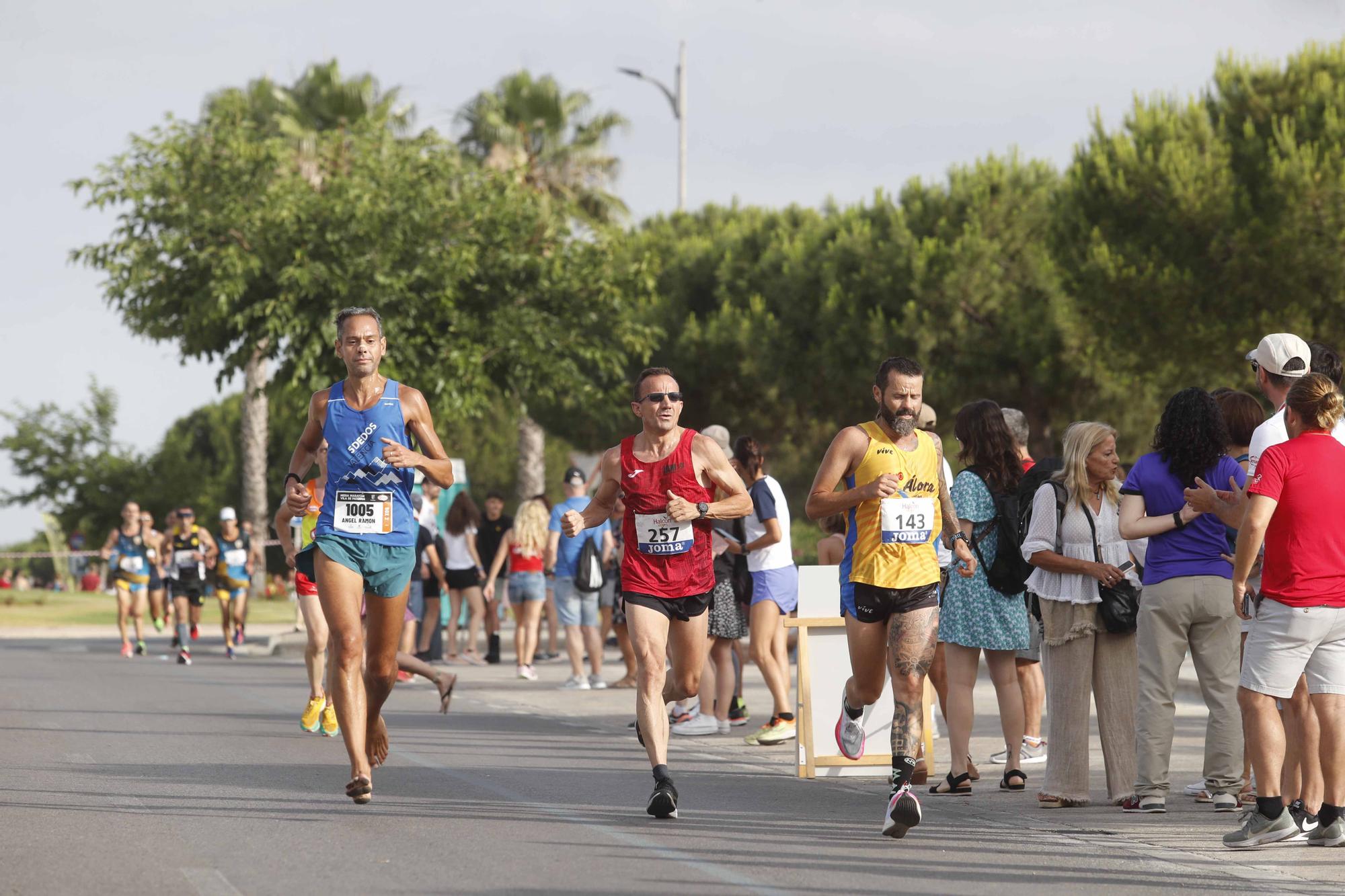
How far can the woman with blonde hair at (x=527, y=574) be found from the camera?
1833 centimetres

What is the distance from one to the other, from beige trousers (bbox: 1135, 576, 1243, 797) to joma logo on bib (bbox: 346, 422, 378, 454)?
151 inches

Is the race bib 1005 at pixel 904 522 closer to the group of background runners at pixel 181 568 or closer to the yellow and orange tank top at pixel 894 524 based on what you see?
the yellow and orange tank top at pixel 894 524

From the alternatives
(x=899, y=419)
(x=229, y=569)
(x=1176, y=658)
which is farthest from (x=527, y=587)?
(x=899, y=419)

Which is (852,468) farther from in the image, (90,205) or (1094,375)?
(1094,375)

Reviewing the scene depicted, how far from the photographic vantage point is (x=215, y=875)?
261 inches

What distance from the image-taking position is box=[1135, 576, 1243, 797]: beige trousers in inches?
336

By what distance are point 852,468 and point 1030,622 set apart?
3.26 meters

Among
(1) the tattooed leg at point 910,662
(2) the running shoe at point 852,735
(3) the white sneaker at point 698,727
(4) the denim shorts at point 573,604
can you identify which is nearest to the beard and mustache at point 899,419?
(1) the tattooed leg at point 910,662

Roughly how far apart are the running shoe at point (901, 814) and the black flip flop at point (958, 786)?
1741 millimetres

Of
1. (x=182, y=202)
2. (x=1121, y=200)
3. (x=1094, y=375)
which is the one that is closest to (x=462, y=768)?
(x=182, y=202)

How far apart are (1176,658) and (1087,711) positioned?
53 cm

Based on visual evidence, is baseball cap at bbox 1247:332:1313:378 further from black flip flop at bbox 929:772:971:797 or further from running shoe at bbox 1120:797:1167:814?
black flip flop at bbox 929:772:971:797

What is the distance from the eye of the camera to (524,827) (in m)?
7.97

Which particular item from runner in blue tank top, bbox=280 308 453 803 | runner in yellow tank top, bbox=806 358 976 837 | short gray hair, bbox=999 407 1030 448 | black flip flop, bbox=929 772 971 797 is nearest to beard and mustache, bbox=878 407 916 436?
runner in yellow tank top, bbox=806 358 976 837
